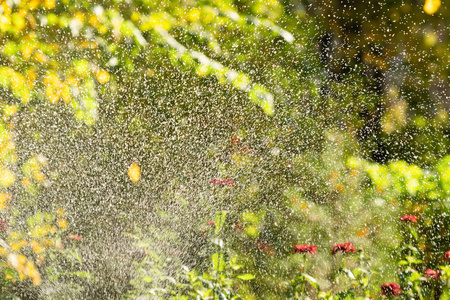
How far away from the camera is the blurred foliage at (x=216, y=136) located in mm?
2523

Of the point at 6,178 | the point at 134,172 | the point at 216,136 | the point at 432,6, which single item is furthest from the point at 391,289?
the point at 6,178

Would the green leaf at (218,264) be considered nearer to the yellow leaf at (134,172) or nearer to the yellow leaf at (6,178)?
the yellow leaf at (134,172)

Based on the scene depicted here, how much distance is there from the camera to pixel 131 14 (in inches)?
108

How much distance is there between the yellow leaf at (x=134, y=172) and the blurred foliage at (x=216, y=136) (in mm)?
18

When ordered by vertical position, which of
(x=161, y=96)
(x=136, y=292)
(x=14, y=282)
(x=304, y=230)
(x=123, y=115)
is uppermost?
(x=161, y=96)

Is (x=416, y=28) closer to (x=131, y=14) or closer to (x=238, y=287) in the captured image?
(x=131, y=14)

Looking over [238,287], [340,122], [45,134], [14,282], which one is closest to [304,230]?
[238,287]

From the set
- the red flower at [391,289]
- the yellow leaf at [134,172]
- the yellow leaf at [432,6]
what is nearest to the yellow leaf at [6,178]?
the yellow leaf at [134,172]

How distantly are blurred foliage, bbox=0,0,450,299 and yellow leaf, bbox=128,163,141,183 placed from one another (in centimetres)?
2

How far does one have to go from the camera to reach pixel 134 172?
3.09 metres

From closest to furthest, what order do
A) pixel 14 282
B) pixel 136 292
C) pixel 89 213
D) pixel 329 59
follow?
pixel 136 292
pixel 14 282
pixel 89 213
pixel 329 59

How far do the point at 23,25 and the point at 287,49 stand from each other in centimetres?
173

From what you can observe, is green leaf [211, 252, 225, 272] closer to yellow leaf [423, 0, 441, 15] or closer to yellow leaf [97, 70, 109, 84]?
yellow leaf [97, 70, 109, 84]

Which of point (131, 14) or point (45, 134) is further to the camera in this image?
point (45, 134)
